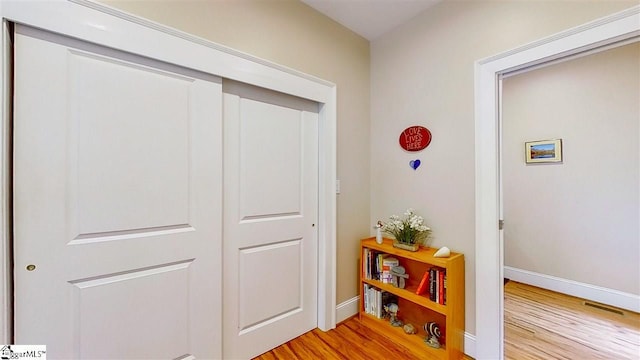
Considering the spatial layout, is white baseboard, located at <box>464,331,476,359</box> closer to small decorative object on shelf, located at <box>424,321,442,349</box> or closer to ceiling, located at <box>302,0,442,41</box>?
small decorative object on shelf, located at <box>424,321,442,349</box>

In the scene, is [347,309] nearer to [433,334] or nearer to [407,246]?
[433,334]

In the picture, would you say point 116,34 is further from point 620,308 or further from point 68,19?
point 620,308

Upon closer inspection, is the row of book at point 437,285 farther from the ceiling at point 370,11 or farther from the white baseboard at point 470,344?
the ceiling at point 370,11

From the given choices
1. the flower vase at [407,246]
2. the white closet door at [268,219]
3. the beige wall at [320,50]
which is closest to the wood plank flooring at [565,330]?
Result: the flower vase at [407,246]

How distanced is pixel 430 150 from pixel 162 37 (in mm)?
1903

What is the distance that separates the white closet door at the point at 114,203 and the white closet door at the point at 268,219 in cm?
12

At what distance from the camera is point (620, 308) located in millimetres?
2375

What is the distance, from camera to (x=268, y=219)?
186 cm

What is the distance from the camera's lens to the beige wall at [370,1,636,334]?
1.62 meters

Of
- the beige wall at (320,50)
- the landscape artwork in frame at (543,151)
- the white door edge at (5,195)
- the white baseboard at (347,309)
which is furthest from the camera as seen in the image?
the landscape artwork in frame at (543,151)

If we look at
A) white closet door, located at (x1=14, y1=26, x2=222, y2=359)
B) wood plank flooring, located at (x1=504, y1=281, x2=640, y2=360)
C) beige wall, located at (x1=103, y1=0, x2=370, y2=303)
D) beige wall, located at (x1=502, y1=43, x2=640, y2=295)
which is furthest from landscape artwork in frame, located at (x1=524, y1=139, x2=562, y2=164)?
white closet door, located at (x1=14, y1=26, x2=222, y2=359)

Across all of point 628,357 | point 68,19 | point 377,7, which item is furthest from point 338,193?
point 628,357

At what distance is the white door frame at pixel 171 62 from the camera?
41.1 inches

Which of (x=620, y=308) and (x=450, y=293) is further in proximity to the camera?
(x=620, y=308)
